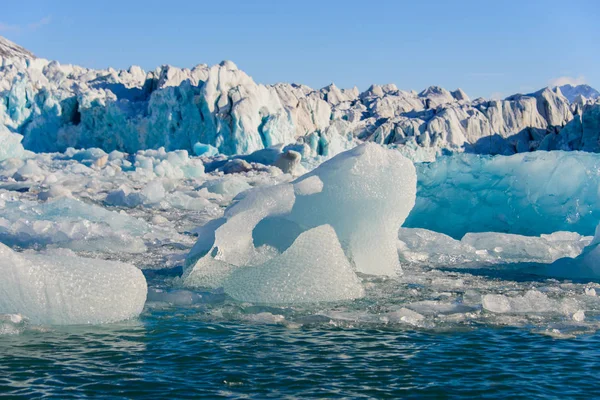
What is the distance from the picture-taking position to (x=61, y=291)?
17.3 ft

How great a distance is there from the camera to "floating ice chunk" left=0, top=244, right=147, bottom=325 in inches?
206

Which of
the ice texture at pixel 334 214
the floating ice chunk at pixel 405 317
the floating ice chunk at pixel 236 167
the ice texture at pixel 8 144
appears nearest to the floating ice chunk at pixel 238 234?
the ice texture at pixel 334 214

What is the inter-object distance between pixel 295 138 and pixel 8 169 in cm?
1787

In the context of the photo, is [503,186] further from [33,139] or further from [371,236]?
[33,139]

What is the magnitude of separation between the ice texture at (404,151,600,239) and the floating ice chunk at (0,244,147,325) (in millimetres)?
8615

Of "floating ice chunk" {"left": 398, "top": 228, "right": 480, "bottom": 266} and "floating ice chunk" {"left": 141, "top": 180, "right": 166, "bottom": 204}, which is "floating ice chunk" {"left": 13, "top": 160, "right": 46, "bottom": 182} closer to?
"floating ice chunk" {"left": 141, "top": 180, "right": 166, "bottom": 204}

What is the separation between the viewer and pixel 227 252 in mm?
6781

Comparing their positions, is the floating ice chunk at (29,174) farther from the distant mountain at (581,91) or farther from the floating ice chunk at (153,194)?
the distant mountain at (581,91)

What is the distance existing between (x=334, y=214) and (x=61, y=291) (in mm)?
3134

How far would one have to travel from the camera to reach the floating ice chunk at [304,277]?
20.5 ft

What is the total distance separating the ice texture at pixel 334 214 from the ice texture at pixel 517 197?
18.6 feet

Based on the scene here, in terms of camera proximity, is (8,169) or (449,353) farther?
(8,169)

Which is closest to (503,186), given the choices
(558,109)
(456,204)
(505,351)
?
(456,204)

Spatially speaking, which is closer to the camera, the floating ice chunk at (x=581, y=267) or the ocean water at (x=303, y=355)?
the ocean water at (x=303, y=355)
